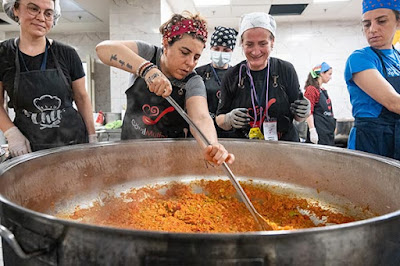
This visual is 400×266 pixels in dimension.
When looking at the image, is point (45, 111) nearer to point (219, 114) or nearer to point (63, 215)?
point (63, 215)

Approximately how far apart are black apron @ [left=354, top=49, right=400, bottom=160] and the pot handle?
1445mm

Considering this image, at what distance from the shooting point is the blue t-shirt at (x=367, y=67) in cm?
141

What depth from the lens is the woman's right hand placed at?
3.67 feet

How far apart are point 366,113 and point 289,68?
500mm

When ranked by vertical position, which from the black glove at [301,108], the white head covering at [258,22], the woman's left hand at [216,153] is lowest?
the woman's left hand at [216,153]

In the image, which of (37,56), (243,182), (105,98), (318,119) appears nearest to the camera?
(243,182)

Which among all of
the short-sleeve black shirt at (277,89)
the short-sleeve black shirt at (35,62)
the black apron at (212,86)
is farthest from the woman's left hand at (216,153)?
the black apron at (212,86)

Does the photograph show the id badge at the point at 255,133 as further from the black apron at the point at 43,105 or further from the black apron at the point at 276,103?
the black apron at the point at 43,105

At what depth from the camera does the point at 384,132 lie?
1.42 m

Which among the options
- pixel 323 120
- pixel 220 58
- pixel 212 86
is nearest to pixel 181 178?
pixel 212 86

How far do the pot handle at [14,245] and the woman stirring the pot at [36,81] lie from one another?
42.4 inches

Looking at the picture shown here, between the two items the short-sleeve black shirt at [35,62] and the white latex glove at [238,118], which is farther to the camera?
the white latex glove at [238,118]

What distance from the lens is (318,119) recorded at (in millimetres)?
3621

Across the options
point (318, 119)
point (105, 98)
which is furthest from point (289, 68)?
point (105, 98)
